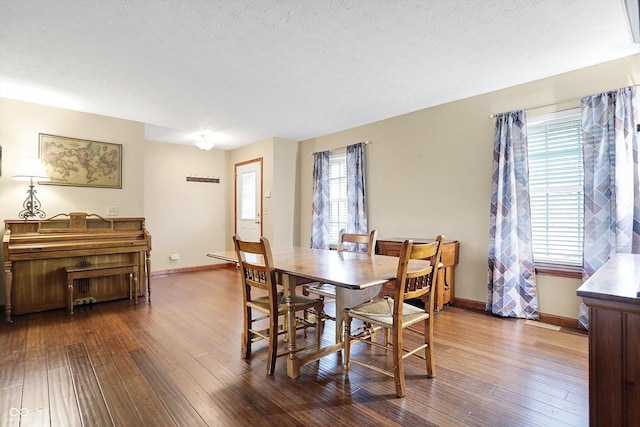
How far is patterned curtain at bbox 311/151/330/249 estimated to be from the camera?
5.10 meters

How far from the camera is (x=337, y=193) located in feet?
16.7

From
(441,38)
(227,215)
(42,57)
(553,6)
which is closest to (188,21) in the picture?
(42,57)

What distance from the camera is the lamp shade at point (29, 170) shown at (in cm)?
331

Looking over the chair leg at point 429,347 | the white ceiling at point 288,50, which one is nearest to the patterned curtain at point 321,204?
the white ceiling at point 288,50

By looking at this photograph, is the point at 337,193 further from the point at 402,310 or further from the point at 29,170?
the point at 29,170

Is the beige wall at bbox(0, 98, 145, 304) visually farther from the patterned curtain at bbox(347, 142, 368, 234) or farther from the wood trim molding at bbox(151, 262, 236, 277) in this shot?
the patterned curtain at bbox(347, 142, 368, 234)

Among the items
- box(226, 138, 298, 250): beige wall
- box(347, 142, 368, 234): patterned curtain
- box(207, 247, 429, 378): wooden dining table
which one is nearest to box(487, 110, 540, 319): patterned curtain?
box(207, 247, 429, 378): wooden dining table

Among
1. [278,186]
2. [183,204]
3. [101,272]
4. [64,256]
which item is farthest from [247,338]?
[183,204]

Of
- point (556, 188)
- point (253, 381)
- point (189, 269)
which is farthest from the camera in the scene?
point (189, 269)

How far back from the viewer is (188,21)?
2.12 meters

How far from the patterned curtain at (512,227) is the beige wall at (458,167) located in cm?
14

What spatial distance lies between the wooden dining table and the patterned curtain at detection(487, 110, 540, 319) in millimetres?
1553

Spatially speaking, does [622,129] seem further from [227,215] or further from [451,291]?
[227,215]

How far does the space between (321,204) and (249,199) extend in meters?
1.55
